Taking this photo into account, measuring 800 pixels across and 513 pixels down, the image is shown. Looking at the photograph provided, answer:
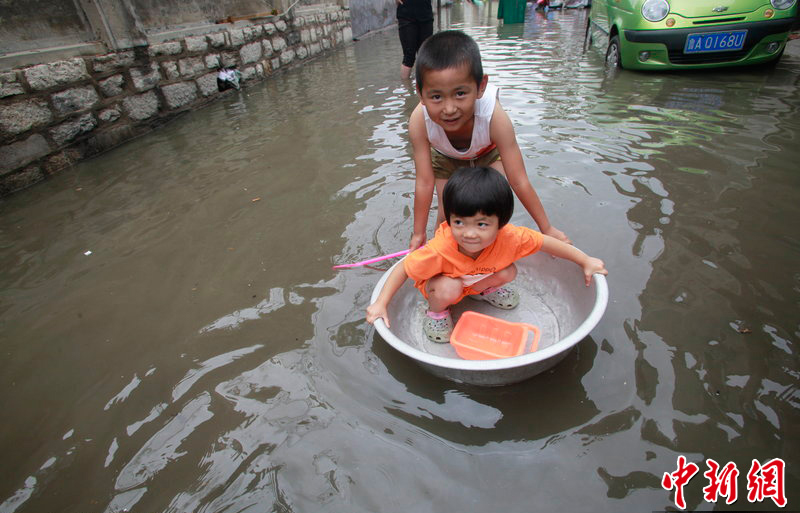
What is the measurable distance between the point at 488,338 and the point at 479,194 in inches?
23.8

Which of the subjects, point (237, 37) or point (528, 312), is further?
point (237, 37)

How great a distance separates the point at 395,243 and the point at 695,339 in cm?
149

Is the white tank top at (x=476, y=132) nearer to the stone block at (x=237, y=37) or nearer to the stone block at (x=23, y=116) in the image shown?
the stone block at (x=23, y=116)

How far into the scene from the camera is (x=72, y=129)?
3.83 meters

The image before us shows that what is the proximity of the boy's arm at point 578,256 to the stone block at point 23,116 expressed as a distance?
13.5ft

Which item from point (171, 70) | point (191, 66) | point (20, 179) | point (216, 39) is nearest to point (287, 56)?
point (216, 39)

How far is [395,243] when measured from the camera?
245cm

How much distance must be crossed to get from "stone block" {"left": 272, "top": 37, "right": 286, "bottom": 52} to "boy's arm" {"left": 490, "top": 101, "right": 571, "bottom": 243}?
6738mm

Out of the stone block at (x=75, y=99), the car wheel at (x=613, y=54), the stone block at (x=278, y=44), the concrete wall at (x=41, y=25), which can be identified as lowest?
the car wheel at (x=613, y=54)

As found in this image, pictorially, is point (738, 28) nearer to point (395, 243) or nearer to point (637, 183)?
point (637, 183)

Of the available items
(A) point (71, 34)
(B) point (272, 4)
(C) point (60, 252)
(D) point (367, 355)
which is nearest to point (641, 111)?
(D) point (367, 355)

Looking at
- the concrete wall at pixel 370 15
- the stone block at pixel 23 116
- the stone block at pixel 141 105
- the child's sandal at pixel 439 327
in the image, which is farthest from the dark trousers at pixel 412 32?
the concrete wall at pixel 370 15

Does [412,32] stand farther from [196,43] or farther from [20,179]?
[20,179]

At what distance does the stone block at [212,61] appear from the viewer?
5735 mm
